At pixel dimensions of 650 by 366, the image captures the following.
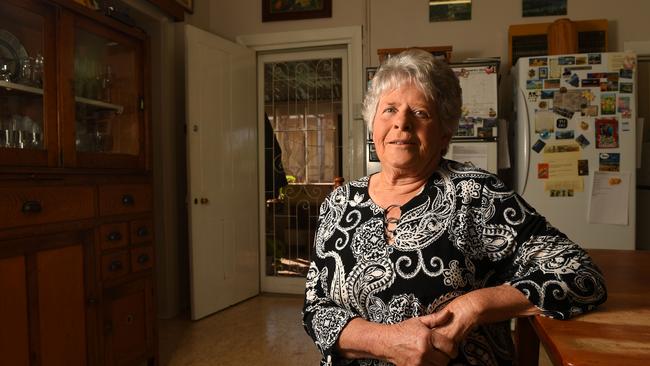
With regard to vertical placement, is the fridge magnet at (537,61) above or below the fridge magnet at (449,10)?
below

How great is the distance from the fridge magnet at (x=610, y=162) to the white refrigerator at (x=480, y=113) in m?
0.56

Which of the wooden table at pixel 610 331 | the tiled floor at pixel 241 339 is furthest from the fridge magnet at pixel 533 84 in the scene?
the wooden table at pixel 610 331

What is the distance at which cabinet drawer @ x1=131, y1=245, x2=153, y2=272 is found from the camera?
200 cm

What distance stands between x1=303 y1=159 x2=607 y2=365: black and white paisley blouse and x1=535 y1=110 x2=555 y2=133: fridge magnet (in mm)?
1735

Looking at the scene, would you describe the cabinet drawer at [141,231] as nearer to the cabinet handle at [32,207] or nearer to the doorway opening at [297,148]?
the cabinet handle at [32,207]

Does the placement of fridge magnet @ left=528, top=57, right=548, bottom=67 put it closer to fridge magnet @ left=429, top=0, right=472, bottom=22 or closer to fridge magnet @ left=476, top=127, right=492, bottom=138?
fridge magnet @ left=476, top=127, right=492, bottom=138

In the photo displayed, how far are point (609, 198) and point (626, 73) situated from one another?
715mm

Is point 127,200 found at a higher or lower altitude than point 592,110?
lower

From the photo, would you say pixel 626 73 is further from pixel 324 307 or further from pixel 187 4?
pixel 187 4

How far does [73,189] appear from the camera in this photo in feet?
5.47

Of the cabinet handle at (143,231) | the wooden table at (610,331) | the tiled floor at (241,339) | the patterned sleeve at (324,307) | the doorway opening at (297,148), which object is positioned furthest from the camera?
the doorway opening at (297,148)

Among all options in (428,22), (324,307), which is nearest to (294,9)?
(428,22)

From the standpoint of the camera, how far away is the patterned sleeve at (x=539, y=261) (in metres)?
0.81

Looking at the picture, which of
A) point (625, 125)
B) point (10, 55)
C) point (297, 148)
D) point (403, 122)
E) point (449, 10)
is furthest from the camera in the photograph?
point (297, 148)
